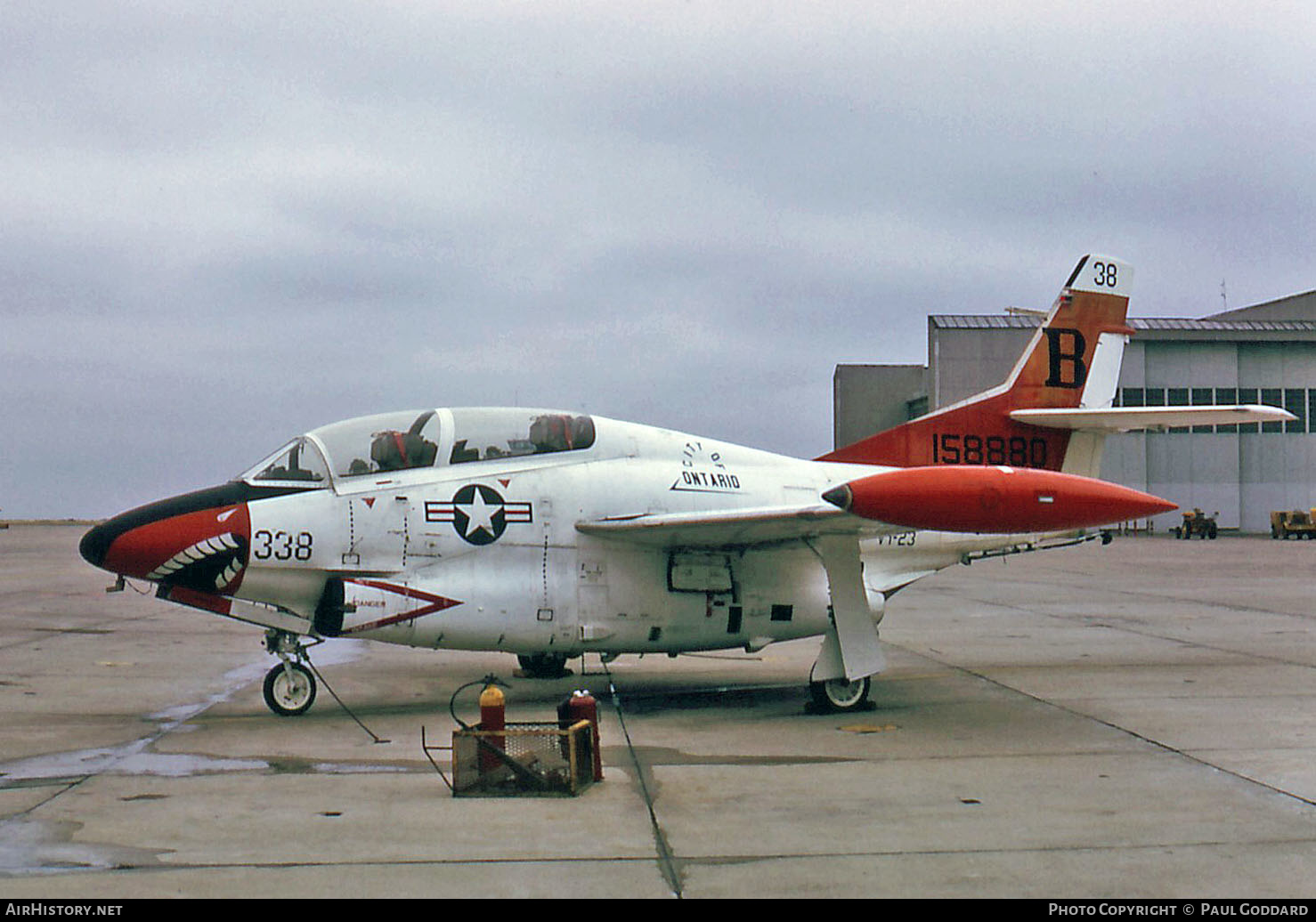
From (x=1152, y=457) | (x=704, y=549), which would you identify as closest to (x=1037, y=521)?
(x=704, y=549)

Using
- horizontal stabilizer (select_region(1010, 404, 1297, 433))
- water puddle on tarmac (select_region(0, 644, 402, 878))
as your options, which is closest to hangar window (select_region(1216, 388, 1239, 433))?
horizontal stabilizer (select_region(1010, 404, 1297, 433))

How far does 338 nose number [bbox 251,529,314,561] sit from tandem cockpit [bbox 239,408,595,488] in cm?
52

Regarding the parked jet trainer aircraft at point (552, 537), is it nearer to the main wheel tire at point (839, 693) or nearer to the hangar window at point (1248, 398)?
the main wheel tire at point (839, 693)

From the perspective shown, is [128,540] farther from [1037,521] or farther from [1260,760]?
[1260,760]

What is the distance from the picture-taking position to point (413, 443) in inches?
434

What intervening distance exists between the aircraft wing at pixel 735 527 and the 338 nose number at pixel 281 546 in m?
2.46

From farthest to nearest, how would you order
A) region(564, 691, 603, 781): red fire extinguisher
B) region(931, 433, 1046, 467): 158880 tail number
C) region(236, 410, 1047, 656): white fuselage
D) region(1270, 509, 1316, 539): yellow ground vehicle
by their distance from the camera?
region(1270, 509, 1316, 539): yellow ground vehicle, region(931, 433, 1046, 467): 158880 tail number, region(236, 410, 1047, 656): white fuselage, region(564, 691, 603, 781): red fire extinguisher

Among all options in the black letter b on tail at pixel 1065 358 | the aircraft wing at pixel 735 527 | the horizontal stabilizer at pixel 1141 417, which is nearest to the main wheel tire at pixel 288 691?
the aircraft wing at pixel 735 527

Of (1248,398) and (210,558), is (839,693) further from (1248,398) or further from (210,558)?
(1248,398)

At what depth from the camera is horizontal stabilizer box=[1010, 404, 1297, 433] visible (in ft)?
38.1

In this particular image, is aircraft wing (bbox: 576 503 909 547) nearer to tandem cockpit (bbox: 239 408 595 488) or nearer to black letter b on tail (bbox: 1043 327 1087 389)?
tandem cockpit (bbox: 239 408 595 488)

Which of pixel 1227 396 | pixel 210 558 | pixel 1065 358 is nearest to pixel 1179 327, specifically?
pixel 1227 396

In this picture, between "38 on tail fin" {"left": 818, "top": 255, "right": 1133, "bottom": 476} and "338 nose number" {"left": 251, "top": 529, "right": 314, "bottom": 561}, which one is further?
"38 on tail fin" {"left": 818, "top": 255, "right": 1133, "bottom": 476}

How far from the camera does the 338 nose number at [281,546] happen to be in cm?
1027
